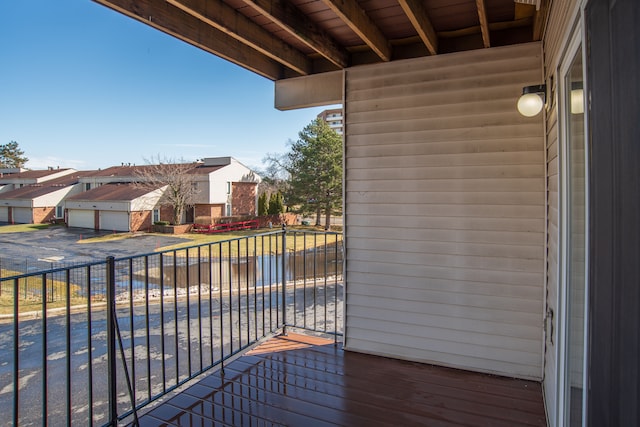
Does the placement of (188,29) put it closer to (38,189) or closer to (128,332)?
(128,332)

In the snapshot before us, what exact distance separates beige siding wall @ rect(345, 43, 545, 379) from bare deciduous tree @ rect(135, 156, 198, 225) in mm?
20400

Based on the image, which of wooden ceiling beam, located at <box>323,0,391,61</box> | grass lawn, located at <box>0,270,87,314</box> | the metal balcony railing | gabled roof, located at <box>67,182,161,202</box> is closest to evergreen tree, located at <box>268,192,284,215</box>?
gabled roof, located at <box>67,182,161,202</box>

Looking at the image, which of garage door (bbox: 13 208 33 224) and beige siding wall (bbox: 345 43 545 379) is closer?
beige siding wall (bbox: 345 43 545 379)

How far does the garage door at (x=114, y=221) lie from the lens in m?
21.0

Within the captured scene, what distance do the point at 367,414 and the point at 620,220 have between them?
5.94 feet

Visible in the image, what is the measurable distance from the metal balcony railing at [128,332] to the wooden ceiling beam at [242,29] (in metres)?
1.32

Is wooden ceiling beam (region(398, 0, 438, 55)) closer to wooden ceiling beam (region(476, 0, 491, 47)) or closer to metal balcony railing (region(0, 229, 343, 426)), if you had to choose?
wooden ceiling beam (region(476, 0, 491, 47))

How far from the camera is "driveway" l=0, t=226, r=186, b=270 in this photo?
14.7 metres

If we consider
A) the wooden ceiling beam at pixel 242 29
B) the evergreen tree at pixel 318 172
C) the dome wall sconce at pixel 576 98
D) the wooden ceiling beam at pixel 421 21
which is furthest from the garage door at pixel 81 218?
the dome wall sconce at pixel 576 98

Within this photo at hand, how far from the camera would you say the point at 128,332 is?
7.30m

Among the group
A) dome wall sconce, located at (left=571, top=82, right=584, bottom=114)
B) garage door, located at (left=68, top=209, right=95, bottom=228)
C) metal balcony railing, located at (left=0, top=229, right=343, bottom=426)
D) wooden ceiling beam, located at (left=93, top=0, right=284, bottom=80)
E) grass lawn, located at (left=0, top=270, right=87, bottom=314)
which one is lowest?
grass lawn, located at (left=0, top=270, right=87, bottom=314)

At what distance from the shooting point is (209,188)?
22.0m

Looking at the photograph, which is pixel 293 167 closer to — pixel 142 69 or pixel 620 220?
pixel 142 69

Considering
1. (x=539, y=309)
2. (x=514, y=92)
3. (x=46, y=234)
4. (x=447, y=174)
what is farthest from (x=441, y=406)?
(x=46, y=234)
